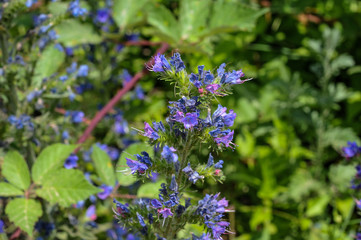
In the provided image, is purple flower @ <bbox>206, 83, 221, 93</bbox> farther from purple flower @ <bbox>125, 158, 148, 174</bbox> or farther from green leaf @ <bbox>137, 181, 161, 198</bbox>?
green leaf @ <bbox>137, 181, 161, 198</bbox>

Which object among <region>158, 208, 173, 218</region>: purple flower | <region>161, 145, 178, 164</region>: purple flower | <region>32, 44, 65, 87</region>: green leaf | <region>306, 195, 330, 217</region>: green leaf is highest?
<region>32, 44, 65, 87</region>: green leaf

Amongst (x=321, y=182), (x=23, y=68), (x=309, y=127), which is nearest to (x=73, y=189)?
(x=23, y=68)

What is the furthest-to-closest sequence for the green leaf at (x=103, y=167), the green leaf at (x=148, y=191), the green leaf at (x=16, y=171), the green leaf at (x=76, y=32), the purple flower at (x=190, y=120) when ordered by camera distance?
the green leaf at (x=76, y=32) → the green leaf at (x=103, y=167) → the green leaf at (x=148, y=191) → the green leaf at (x=16, y=171) → the purple flower at (x=190, y=120)

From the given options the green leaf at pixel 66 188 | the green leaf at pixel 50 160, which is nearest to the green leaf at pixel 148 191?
the green leaf at pixel 66 188

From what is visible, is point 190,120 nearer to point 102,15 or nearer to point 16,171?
point 16,171

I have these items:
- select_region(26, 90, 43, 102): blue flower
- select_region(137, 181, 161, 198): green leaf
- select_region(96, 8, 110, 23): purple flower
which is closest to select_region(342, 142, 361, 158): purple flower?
select_region(137, 181, 161, 198): green leaf

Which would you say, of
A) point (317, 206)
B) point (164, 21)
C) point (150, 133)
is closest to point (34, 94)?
point (164, 21)

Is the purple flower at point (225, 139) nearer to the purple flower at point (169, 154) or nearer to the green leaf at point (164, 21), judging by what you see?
the purple flower at point (169, 154)
